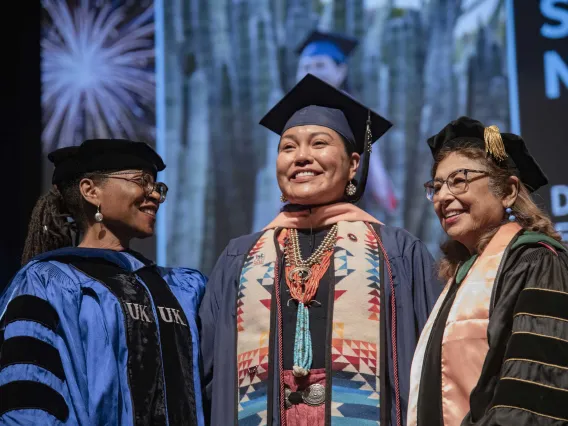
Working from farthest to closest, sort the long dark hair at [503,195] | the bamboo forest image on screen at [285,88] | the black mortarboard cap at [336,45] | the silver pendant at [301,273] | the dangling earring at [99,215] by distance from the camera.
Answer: the black mortarboard cap at [336,45]
the bamboo forest image on screen at [285,88]
the dangling earring at [99,215]
the silver pendant at [301,273]
the long dark hair at [503,195]

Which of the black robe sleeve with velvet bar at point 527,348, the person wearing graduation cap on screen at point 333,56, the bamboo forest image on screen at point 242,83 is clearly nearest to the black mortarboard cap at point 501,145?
the black robe sleeve with velvet bar at point 527,348

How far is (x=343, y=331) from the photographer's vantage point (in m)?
3.29

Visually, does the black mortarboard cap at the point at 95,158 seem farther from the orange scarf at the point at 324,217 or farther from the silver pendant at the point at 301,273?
the silver pendant at the point at 301,273

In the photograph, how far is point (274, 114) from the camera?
377cm

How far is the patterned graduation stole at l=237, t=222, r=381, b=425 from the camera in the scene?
323 centimetres

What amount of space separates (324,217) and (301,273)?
28 cm

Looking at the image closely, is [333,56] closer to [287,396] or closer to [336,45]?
[336,45]

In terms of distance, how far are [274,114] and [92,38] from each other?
1.87m

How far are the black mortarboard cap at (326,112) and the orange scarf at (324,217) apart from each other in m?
0.28

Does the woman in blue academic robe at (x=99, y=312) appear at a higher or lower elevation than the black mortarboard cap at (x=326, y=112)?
lower

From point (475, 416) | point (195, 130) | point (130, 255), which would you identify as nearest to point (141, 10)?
point (195, 130)

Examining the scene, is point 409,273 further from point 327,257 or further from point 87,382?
point 87,382

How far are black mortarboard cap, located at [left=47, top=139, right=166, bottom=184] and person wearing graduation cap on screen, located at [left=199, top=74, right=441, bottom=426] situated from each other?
566 mm

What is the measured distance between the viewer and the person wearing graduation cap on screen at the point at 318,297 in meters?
3.24
